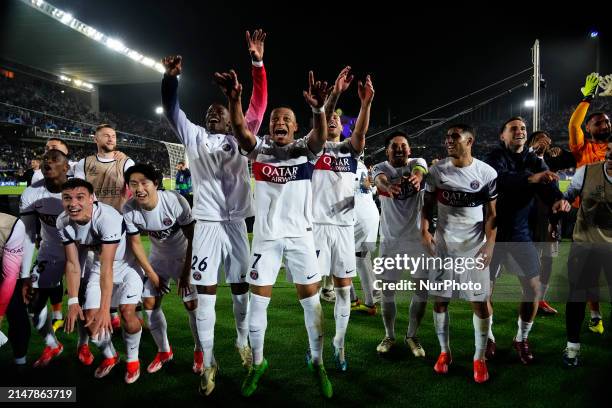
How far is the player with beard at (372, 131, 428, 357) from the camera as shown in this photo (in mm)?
3959

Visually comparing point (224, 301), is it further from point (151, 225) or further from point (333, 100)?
point (333, 100)

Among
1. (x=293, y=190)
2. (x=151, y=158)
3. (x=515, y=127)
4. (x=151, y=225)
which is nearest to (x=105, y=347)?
(x=151, y=225)

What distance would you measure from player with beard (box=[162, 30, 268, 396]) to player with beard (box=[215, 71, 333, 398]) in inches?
11.6

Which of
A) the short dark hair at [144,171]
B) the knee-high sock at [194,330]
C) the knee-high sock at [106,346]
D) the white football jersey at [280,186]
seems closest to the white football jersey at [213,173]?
the white football jersey at [280,186]

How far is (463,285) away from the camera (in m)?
3.41

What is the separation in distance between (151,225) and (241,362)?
57.7 inches

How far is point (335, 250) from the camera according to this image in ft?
12.8

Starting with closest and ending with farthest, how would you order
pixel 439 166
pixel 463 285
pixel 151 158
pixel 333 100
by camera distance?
pixel 333 100
pixel 463 285
pixel 439 166
pixel 151 158

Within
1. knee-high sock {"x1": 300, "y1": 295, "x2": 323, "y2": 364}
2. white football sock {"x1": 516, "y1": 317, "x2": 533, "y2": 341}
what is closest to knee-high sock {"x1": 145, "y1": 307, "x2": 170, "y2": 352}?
knee-high sock {"x1": 300, "y1": 295, "x2": 323, "y2": 364}

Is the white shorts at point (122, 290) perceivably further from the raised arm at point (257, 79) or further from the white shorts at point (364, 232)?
the white shorts at point (364, 232)

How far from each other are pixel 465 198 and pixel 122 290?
2996 mm

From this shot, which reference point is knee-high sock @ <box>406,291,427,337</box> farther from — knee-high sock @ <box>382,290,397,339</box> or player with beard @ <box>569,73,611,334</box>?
player with beard @ <box>569,73,611,334</box>

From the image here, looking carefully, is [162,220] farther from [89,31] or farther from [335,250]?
[89,31]

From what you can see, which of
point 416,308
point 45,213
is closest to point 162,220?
point 45,213
